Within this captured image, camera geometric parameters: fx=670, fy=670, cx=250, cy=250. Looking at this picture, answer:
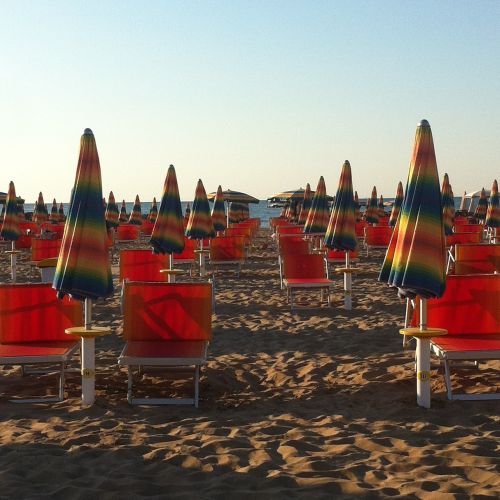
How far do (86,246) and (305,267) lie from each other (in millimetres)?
5230

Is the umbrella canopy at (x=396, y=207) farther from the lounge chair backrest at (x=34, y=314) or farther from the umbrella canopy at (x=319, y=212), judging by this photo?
the lounge chair backrest at (x=34, y=314)

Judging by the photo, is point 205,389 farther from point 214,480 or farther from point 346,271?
point 346,271

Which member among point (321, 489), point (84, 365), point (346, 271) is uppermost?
point (346, 271)

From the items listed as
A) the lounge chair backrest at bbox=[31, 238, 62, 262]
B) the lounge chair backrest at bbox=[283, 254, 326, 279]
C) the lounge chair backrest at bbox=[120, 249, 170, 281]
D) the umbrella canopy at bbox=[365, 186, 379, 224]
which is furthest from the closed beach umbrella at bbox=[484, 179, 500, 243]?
the lounge chair backrest at bbox=[31, 238, 62, 262]

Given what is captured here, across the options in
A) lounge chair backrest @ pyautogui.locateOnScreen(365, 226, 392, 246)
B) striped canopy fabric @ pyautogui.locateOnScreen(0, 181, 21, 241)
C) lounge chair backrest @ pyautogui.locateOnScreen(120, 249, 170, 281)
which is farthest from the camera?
lounge chair backrest @ pyautogui.locateOnScreen(365, 226, 392, 246)

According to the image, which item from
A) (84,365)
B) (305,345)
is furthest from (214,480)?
(305,345)

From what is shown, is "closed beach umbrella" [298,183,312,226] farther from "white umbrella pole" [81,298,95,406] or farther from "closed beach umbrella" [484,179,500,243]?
"white umbrella pole" [81,298,95,406]

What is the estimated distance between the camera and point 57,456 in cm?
377

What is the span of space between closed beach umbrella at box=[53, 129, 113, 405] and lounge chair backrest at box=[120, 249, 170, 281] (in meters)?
4.15

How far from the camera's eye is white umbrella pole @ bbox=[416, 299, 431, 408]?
4.69 metres

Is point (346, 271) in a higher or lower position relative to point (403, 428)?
higher

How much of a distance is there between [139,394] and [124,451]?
139cm

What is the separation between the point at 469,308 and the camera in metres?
5.47

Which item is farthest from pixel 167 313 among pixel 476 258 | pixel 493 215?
pixel 493 215
